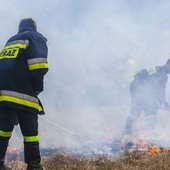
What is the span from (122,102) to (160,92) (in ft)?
25.4

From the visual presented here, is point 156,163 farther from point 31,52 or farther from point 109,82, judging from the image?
point 109,82

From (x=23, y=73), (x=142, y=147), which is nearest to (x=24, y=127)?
(x=23, y=73)

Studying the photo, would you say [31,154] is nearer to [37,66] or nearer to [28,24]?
[37,66]

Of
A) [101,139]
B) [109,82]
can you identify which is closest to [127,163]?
[101,139]

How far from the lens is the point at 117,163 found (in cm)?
567

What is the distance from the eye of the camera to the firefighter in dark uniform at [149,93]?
13.6m

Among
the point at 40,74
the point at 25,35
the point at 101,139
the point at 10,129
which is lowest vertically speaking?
the point at 101,139

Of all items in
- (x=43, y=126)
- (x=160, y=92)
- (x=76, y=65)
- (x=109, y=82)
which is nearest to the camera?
(x=160, y=92)

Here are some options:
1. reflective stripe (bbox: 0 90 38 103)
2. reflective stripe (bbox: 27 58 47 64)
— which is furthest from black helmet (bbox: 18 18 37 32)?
reflective stripe (bbox: 0 90 38 103)

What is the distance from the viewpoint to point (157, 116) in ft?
47.6

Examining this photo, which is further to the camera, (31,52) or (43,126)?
(43,126)

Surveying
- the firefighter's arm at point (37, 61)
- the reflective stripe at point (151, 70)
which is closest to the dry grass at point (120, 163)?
the firefighter's arm at point (37, 61)

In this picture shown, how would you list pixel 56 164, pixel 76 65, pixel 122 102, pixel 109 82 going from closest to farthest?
1. pixel 56 164
2. pixel 122 102
3. pixel 109 82
4. pixel 76 65

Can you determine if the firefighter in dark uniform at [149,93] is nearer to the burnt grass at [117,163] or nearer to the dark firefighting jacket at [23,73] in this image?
the burnt grass at [117,163]
